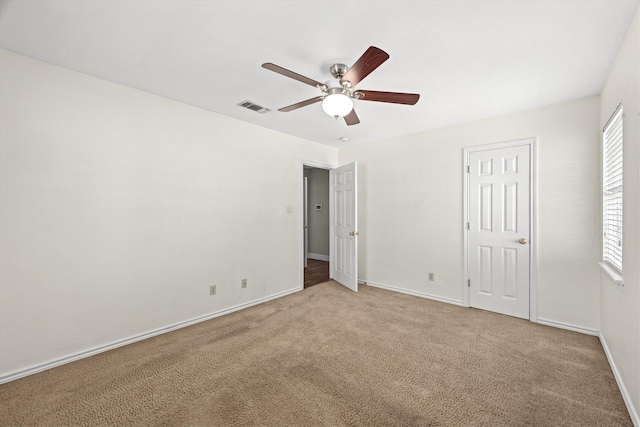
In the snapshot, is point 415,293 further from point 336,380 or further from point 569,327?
point 336,380

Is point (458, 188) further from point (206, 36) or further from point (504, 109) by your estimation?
point (206, 36)

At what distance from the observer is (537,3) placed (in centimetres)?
161

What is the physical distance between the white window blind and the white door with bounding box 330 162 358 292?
8.96 feet

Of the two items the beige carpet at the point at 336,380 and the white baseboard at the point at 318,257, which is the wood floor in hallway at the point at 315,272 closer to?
the white baseboard at the point at 318,257

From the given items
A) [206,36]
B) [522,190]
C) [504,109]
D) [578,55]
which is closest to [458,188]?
[522,190]

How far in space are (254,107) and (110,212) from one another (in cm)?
179

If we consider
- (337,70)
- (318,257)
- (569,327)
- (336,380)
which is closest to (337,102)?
(337,70)

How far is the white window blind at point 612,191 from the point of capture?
7.26ft

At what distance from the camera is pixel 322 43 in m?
1.96

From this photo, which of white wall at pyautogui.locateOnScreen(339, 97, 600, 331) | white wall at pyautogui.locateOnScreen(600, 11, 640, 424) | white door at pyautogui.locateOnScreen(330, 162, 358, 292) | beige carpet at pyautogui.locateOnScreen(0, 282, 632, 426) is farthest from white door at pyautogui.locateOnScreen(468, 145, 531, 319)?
white door at pyautogui.locateOnScreen(330, 162, 358, 292)

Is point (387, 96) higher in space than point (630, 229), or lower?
higher

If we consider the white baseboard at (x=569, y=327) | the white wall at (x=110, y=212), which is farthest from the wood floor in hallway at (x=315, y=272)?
the white baseboard at (x=569, y=327)

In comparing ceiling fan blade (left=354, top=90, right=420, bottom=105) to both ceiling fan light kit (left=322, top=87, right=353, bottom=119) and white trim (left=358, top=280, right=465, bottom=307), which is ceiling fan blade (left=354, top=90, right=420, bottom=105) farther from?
white trim (left=358, top=280, right=465, bottom=307)

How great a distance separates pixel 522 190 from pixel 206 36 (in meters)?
3.54
